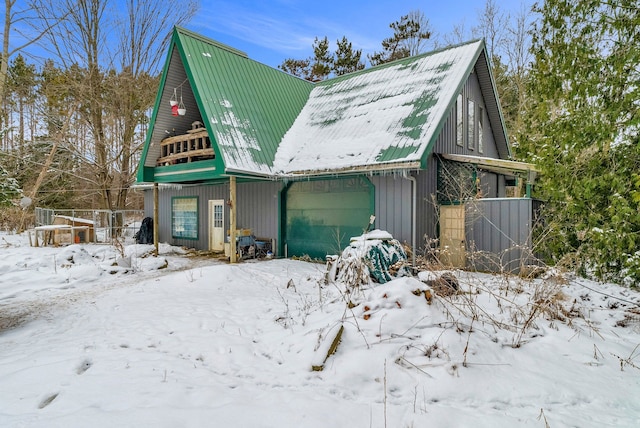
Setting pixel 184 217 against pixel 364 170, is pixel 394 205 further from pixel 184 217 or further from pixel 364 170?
pixel 184 217

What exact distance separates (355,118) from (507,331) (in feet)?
25.3

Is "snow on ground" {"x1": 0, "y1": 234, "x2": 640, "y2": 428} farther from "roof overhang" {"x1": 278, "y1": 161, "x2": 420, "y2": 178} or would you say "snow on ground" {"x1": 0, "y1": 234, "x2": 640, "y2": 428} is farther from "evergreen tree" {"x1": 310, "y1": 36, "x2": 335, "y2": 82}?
"evergreen tree" {"x1": 310, "y1": 36, "x2": 335, "y2": 82}

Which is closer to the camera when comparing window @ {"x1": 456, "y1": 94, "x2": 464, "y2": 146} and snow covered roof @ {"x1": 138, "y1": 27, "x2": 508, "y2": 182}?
snow covered roof @ {"x1": 138, "y1": 27, "x2": 508, "y2": 182}

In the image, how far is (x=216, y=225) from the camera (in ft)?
42.5

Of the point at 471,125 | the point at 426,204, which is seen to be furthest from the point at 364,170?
the point at 471,125

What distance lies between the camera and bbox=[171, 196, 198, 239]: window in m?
13.6

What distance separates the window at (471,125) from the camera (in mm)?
11234

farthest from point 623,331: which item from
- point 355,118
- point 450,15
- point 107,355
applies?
point 450,15

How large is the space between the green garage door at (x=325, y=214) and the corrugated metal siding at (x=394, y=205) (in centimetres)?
25

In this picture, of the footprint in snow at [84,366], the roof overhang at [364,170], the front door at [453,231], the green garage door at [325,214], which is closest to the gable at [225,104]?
the roof overhang at [364,170]

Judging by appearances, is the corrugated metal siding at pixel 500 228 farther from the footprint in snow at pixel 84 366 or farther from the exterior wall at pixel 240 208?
the footprint in snow at pixel 84 366

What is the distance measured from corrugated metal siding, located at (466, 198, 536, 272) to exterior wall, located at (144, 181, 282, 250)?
5.67m

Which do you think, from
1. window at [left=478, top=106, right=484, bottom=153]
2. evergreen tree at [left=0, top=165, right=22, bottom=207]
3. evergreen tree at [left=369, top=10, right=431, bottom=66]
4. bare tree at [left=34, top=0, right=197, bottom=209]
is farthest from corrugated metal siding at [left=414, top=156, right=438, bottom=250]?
bare tree at [left=34, top=0, right=197, bottom=209]

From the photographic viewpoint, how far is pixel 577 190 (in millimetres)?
5980
